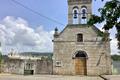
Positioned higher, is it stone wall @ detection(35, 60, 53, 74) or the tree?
the tree

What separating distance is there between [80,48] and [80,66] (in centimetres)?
245

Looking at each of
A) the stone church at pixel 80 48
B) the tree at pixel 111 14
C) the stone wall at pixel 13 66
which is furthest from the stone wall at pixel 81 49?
the tree at pixel 111 14

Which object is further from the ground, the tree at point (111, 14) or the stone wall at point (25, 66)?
the tree at point (111, 14)

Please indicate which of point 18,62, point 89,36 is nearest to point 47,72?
point 18,62

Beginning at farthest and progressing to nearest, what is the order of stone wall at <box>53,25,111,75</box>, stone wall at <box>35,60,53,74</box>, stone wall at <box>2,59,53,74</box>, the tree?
stone wall at <box>2,59,53,74</box>
stone wall at <box>35,60,53,74</box>
stone wall at <box>53,25,111,75</box>
the tree

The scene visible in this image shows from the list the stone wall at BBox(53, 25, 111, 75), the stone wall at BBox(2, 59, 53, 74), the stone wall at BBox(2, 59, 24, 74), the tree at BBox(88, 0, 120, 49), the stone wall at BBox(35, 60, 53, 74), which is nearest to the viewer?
the tree at BBox(88, 0, 120, 49)

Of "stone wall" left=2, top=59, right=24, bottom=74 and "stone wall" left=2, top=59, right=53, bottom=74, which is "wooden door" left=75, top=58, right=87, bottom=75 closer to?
"stone wall" left=2, top=59, right=53, bottom=74

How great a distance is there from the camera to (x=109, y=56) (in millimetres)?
34125

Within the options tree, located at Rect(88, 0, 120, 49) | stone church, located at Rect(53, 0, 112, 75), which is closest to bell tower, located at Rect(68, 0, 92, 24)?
stone church, located at Rect(53, 0, 112, 75)

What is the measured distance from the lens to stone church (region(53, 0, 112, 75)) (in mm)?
34344

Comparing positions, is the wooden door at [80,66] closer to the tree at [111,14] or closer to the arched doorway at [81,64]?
the arched doorway at [81,64]

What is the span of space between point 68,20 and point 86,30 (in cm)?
280

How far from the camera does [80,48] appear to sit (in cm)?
3472

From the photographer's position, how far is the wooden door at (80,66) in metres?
34.6
